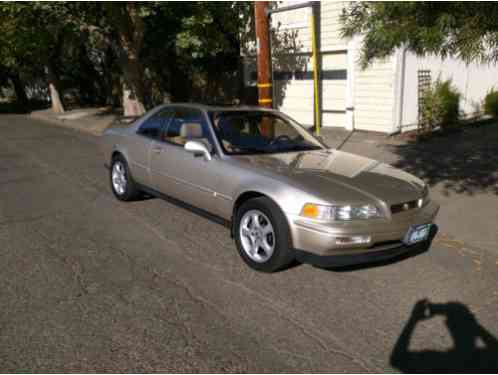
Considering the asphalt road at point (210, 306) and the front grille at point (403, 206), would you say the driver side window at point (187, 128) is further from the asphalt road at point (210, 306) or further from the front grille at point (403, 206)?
the front grille at point (403, 206)

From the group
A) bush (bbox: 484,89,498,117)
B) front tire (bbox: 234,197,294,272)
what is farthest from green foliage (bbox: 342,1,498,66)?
bush (bbox: 484,89,498,117)

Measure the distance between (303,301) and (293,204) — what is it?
31.3 inches

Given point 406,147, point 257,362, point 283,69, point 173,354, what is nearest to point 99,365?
point 173,354

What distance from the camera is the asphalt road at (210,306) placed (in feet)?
9.48

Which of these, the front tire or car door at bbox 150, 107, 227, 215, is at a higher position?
car door at bbox 150, 107, 227, 215

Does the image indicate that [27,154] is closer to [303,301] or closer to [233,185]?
[233,185]

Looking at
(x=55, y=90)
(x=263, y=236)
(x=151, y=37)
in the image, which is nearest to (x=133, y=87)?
(x=151, y=37)

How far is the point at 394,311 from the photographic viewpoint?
3.50 meters

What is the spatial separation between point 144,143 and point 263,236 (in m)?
2.51

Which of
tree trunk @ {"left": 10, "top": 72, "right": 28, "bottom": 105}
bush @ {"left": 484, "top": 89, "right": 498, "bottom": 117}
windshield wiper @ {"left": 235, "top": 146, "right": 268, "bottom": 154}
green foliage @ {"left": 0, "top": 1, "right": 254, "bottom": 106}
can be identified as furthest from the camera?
tree trunk @ {"left": 10, "top": 72, "right": 28, "bottom": 105}

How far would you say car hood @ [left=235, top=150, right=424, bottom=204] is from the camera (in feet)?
12.7

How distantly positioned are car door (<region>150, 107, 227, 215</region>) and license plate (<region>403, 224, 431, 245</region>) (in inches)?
69.2

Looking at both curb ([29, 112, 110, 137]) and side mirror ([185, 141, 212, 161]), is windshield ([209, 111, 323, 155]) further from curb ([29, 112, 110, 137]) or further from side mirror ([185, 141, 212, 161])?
curb ([29, 112, 110, 137])

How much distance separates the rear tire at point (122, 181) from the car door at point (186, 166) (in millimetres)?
685
